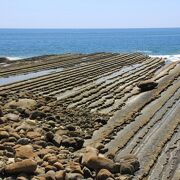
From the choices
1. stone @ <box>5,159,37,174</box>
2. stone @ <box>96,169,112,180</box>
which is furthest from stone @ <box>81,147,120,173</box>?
stone @ <box>5,159,37,174</box>

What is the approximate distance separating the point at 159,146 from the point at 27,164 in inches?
184

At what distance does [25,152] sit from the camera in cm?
1059

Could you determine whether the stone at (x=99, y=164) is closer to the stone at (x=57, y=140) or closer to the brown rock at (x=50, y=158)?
the brown rock at (x=50, y=158)

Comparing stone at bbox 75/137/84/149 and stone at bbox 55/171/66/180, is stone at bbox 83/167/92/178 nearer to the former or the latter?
stone at bbox 55/171/66/180

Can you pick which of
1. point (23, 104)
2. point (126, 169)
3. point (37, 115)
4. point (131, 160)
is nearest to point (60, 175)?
point (126, 169)

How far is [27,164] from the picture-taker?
31.6 feet

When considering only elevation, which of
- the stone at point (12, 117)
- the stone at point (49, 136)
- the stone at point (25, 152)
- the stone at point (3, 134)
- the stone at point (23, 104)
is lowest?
the stone at point (23, 104)

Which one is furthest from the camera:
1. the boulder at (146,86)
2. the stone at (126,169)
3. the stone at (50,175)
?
the boulder at (146,86)

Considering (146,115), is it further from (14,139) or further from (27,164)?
(27,164)

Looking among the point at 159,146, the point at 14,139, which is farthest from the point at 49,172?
the point at 159,146

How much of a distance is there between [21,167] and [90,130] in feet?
17.2

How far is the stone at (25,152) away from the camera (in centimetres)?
1041

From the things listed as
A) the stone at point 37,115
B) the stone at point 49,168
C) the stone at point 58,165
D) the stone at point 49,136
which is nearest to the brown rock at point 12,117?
the stone at point 37,115

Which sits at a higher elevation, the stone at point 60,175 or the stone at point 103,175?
the stone at point 60,175
